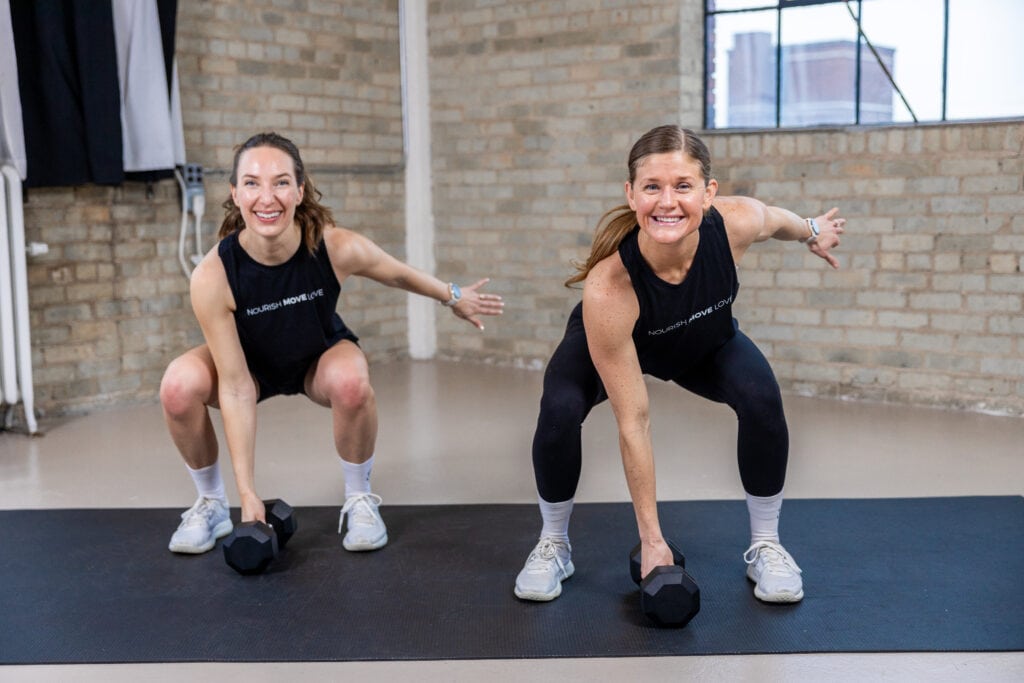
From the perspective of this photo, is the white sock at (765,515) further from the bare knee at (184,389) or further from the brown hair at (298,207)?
the bare knee at (184,389)

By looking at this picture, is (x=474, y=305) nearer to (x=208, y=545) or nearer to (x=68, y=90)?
(x=208, y=545)

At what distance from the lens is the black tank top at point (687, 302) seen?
8.40 ft

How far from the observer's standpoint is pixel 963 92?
4.75 meters

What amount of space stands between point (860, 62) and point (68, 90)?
3.48 m

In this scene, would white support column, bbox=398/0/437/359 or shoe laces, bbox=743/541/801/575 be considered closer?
shoe laces, bbox=743/541/801/575

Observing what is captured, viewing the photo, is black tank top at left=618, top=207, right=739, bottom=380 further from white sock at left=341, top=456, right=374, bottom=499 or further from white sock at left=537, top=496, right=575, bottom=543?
white sock at left=341, top=456, right=374, bottom=499

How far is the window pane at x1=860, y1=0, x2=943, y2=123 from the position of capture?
4.81 m

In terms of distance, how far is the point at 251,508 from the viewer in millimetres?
2912

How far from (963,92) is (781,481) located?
2784 millimetres

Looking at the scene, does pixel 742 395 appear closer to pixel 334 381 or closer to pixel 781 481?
pixel 781 481

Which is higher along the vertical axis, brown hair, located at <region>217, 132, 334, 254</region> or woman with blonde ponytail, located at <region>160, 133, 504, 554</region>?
brown hair, located at <region>217, 132, 334, 254</region>

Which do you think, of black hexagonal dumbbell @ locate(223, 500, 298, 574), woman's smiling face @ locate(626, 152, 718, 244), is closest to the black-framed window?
woman's smiling face @ locate(626, 152, 718, 244)

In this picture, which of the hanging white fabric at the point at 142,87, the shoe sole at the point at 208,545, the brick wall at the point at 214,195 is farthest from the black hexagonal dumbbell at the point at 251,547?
the hanging white fabric at the point at 142,87

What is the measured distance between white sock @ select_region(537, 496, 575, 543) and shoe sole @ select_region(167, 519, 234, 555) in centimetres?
99
